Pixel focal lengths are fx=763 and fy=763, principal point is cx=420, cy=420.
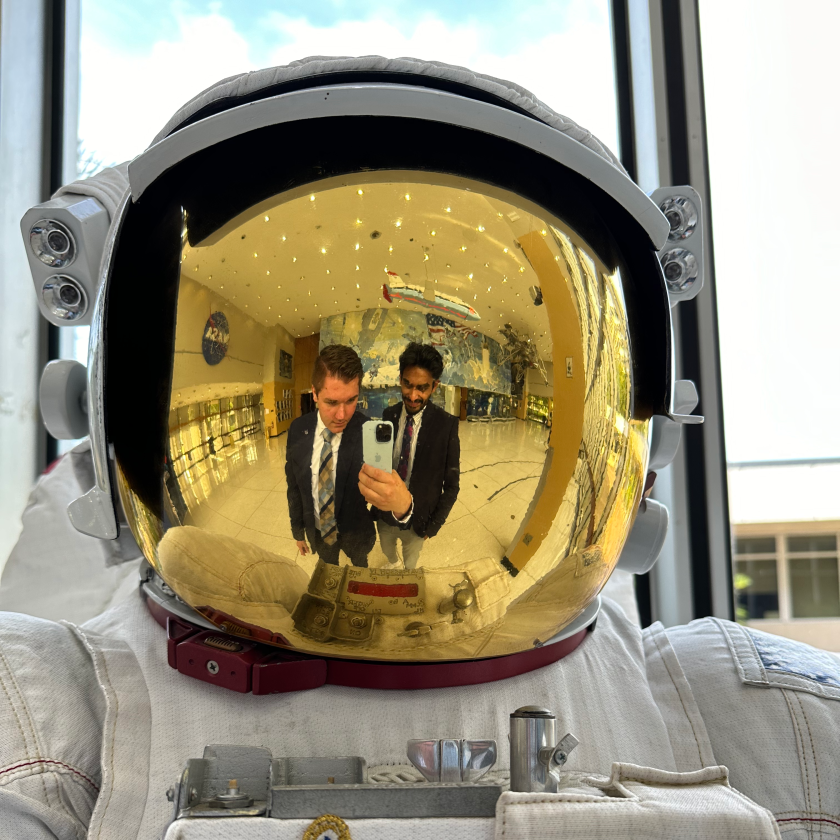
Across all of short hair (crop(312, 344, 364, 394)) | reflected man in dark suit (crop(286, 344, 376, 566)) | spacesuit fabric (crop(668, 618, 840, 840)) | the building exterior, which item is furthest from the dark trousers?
the building exterior

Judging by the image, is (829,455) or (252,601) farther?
(829,455)

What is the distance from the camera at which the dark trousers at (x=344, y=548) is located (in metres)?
0.52

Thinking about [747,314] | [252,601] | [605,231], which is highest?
[747,314]

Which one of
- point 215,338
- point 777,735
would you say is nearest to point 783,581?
point 777,735

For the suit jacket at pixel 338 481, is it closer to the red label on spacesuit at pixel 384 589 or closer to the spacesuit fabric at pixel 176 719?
the red label on spacesuit at pixel 384 589

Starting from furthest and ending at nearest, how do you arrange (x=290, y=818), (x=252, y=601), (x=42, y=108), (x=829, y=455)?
(x=42, y=108) → (x=829, y=455) → (x=252, y=601) → (x=290, y=818)

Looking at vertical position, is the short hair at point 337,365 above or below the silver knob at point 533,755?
above

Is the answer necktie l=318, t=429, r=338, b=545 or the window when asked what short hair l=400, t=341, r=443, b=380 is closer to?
necktie l=318, t=429, r=338, b=545

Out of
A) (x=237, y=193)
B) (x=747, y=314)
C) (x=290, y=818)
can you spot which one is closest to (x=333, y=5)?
(x=747, y=314)

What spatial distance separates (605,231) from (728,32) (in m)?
1.24

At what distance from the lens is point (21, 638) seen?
0.60m

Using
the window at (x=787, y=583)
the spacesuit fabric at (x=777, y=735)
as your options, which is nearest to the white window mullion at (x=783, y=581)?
the window at (x=787, y=583)

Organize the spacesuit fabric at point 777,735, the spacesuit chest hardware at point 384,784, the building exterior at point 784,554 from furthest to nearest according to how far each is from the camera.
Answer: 1. the building exterior at point 784,554
2. the spacesuit fabric at point 777,735
3. the spacesuit chest hardware at point 384,784

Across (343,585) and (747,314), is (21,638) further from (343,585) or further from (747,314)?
(747,314)
